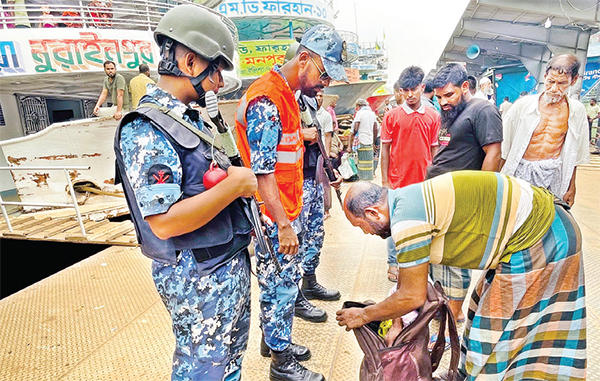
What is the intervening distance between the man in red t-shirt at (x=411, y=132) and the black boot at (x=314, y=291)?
2.19 feet

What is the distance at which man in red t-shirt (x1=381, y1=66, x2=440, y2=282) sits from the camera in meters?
2.86

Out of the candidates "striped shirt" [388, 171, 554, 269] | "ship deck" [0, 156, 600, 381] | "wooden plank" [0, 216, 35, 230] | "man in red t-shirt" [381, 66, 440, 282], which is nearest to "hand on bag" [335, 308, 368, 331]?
"striped shirt" [388, 171, 554, 269]

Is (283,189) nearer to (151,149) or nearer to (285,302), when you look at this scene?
(285,302)

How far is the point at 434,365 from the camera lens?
159 centimetres

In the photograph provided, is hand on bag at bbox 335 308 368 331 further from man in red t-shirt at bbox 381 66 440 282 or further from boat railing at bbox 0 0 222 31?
boat railing at bbox 0 0 222 31

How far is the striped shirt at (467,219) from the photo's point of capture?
1.27m

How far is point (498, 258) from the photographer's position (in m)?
1.36

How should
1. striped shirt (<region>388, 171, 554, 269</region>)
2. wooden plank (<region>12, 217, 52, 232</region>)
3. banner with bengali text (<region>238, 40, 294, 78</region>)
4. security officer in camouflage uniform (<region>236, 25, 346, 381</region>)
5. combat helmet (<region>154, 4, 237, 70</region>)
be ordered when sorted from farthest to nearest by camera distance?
1. banner with bengali text (<region>238, 40, 294, 78</region>)
2. wooden plank (<region>12, 217, 52, 232</region>)
3. security officer in camouflage uniform (<region>236, 25, 346, 381</region>)
4. striped shirt (<region>388, 171, 554, 269</region>)
5. combat helmet (<region>154, 4, 237, 70</region>)

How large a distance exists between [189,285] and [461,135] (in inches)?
79.3

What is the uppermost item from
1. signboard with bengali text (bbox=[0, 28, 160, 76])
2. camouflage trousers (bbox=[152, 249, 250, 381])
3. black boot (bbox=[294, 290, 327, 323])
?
signboard with bengali text (bbox=[0, 28, 160, 76])

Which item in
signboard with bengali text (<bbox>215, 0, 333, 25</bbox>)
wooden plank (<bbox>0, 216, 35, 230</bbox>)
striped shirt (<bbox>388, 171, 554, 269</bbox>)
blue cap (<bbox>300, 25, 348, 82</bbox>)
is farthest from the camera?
signboard with bengali text (<bbox>215, 0, 333, 25</bbox>)

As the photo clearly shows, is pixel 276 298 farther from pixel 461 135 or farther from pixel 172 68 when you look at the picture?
pixel 461 135

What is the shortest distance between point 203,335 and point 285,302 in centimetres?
77

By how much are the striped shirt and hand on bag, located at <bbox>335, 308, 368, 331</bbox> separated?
32cm
